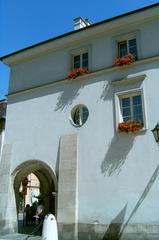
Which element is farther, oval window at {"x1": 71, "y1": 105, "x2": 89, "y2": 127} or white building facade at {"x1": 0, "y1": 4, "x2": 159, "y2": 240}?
oval window at {"x1": 71, "y1": 105, "x2": 89, "y2": 127}

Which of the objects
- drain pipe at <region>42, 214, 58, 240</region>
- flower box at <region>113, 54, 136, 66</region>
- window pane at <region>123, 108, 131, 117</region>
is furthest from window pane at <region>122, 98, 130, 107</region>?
drain pipe at <region>42, 214, 58, 240</region>

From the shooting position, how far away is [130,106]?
46.6 ft

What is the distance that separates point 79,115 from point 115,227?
5673 millimetres

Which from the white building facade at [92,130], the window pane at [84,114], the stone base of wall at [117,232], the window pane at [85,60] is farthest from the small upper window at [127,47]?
the stone base of wall at [117,232]

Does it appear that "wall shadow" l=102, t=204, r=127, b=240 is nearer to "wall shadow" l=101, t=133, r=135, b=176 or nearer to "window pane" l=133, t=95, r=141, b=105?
"wall shadow" l=101, t=133, r=135, b=176


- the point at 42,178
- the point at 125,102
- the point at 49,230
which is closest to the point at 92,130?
the point at 125,102

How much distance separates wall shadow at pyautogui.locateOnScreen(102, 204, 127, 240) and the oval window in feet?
15.4

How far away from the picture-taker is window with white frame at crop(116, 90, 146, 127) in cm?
1390

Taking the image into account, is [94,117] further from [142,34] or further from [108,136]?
[142,34]

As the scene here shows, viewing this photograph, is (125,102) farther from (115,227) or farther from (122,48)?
(115,227)

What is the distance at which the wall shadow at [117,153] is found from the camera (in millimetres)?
13492

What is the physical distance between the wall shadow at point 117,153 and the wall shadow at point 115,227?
178 cm

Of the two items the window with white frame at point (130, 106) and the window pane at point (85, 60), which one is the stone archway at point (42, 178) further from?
the window pane at point (85, 60)

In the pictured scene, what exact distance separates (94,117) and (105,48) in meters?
3.69
